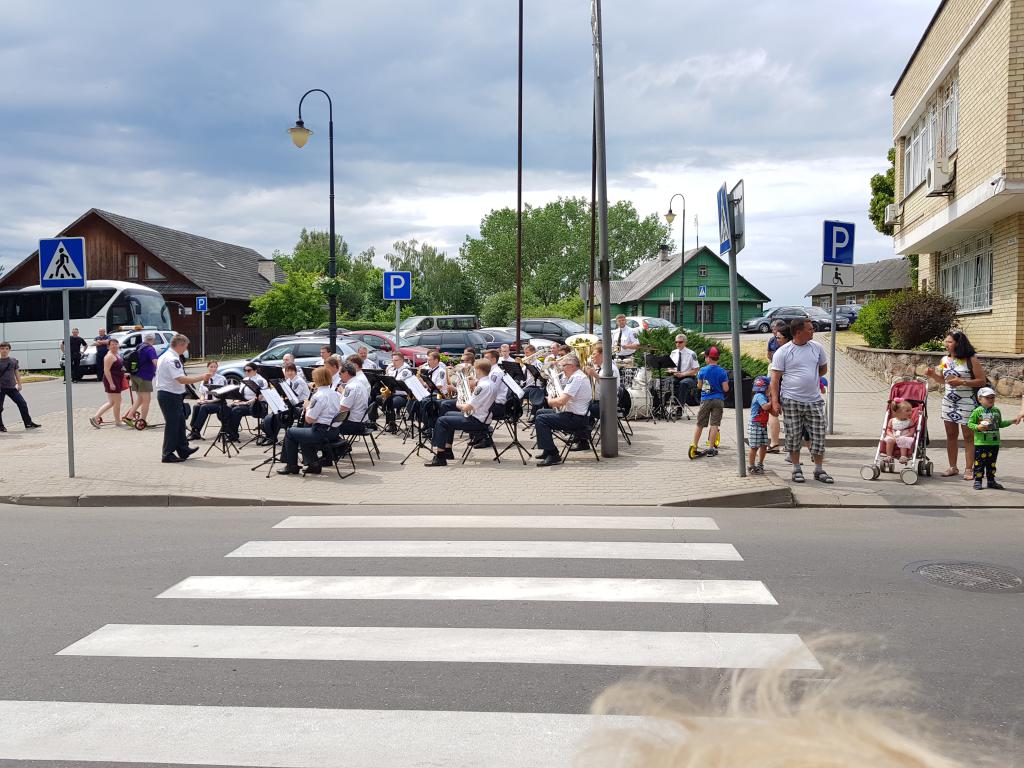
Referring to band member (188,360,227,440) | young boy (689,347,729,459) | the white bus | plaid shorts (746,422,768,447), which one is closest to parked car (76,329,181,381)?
the white bus

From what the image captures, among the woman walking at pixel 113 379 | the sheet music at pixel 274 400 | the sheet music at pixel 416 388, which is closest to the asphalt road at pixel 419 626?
the sheet music at pixel 274 400

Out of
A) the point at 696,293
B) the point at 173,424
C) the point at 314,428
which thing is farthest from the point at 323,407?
the point at 696,293

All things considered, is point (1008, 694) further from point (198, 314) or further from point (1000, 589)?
point (198, 314)

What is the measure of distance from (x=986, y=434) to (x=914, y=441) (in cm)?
81

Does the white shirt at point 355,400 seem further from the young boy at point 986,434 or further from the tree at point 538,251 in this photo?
the tree at point 538,251

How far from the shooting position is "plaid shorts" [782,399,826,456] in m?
9.52

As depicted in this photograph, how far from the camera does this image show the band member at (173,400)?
11.9m

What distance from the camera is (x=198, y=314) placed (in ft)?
165

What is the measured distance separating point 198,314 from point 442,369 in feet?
132

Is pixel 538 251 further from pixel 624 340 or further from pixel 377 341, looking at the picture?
pixel 624 340

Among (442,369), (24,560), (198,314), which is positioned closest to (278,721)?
(24,560)

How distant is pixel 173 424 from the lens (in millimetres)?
11883

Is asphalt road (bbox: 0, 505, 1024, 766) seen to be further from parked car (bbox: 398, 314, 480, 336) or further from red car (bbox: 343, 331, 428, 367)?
parked car (bbox: 398, 314, 480, 336)

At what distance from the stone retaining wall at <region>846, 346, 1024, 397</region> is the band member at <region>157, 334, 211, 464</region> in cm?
968
